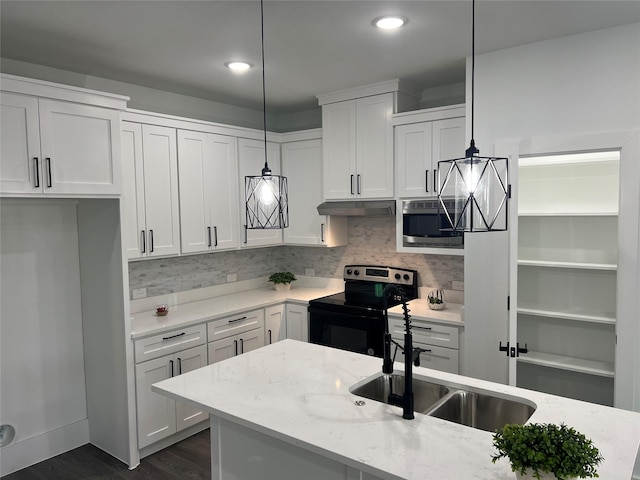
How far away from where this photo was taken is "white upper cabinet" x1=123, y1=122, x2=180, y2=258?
11.3 ft

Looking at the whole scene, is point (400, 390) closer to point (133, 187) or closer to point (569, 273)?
point (569, 273)

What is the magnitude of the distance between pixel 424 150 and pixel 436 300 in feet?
3.91

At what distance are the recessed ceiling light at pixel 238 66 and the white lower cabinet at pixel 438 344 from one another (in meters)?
2.20

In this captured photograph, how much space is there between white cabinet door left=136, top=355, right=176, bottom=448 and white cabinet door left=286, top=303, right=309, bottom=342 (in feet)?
3.99

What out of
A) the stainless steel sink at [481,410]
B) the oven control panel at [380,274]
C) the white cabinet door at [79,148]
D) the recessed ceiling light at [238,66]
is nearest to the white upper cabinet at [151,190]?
the white cabinet door at [79,148]

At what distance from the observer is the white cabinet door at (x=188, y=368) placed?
3.53 metres

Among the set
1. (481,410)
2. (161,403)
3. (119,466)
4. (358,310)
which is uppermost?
(358,310)

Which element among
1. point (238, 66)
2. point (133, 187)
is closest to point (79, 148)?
point (133, 187)

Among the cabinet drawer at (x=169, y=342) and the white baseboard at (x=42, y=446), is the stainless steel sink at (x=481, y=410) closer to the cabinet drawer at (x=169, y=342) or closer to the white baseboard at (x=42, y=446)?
the cabinet drawer at (x=169, y=342)

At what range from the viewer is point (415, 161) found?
374 centimetres

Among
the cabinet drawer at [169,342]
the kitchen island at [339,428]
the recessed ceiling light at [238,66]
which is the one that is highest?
the recessed ceiling light at [238,66]

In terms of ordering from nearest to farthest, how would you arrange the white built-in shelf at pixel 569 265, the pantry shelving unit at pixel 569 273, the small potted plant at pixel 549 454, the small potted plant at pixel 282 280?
1. the small potted plant at pixel 549 454
2. the white built-in shelf at pixel 569 265
3. the pantry shelving unit at pixel 569 273
4. the small potted plant at pixel 282 280

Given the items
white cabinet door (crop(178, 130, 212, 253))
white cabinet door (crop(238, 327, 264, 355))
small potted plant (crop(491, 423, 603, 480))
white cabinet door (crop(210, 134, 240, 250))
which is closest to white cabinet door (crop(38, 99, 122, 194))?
white cabinet door (crop(178, 130, 212, 253))

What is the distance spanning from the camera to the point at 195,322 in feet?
11.8
